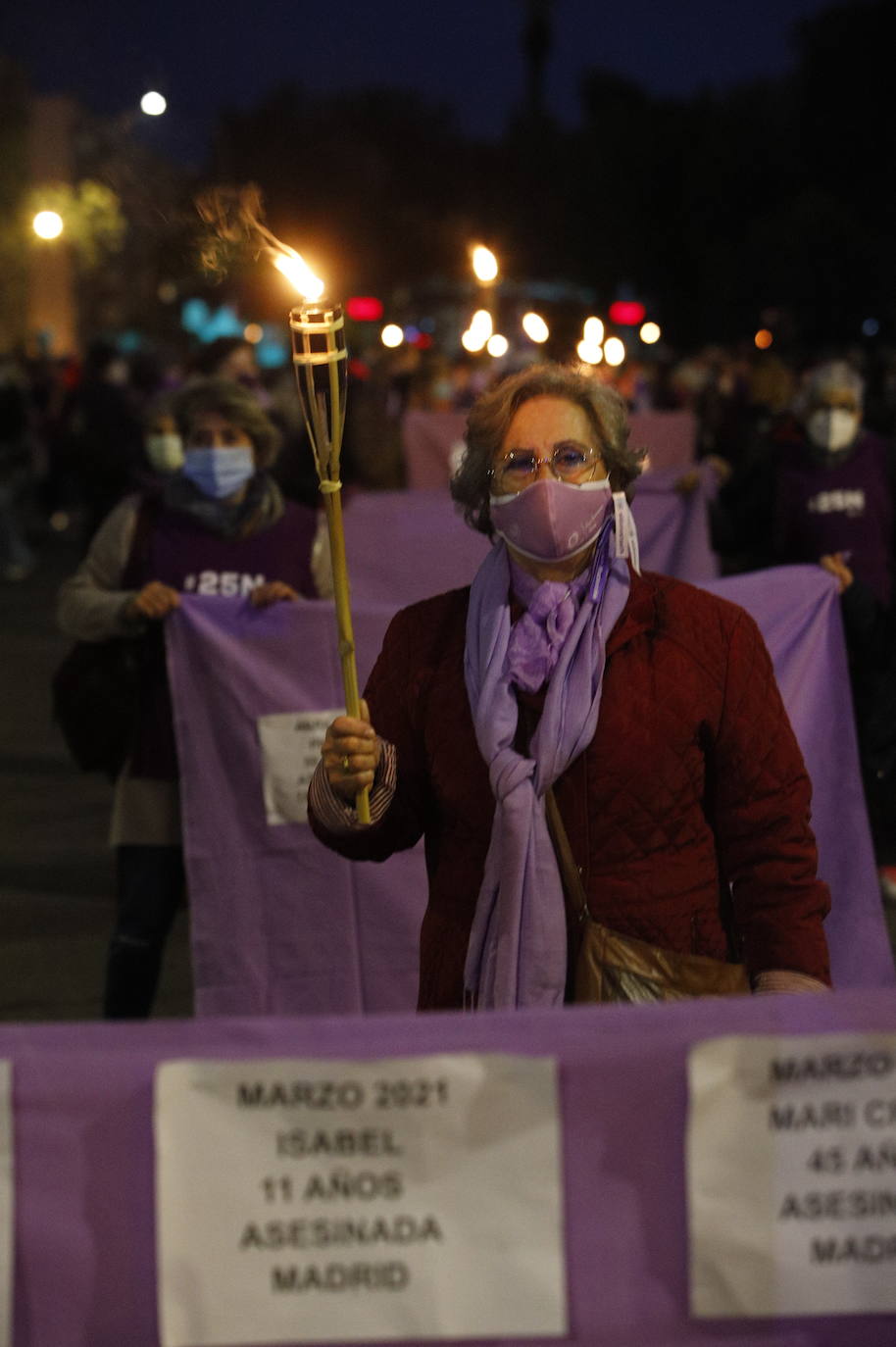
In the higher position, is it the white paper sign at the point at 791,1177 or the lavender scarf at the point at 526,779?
the lavender scarf at the point at 526,779

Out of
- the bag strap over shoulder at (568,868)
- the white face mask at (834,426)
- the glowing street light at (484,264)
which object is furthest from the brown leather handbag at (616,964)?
the glowing street light at (484,264)

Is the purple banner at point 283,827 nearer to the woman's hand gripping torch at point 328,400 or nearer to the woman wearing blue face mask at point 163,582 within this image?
the woman wearing blue face mask at point 163,582

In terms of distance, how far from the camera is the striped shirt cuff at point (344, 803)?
2980 mm

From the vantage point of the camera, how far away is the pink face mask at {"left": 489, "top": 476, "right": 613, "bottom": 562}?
9.95 ft

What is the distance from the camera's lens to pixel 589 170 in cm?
5569

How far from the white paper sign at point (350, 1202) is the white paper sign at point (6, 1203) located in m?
0.15

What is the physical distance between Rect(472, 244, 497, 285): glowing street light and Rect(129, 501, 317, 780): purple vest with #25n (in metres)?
4.90

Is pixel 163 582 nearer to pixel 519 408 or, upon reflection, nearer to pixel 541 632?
pixel 519 408

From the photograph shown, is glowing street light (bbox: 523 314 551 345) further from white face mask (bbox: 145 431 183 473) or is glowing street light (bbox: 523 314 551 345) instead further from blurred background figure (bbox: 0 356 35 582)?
blurred background figure (bbox: 0 356 35 582)

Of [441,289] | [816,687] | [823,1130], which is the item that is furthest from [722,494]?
[441,289]

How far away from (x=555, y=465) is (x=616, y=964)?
2.54 feet

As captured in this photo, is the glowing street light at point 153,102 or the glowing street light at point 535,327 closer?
the glowing street light at point 153,102

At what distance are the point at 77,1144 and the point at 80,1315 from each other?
6.4 inches

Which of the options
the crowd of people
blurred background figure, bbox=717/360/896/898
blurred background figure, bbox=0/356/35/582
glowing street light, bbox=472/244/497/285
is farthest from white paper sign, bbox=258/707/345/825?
blurred background figure, bbox=0/356/35/582
